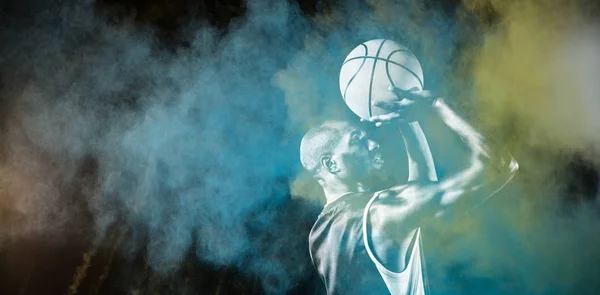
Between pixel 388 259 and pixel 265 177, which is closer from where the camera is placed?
pixel 388 259

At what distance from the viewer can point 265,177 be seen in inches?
120

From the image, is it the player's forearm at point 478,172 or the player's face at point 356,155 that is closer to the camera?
the player's forearm at point 478,172

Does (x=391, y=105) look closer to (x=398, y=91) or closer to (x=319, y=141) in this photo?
(x=398, y=91)

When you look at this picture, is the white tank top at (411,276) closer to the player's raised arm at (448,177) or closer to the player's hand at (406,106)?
the player's raised arm at (448,177)

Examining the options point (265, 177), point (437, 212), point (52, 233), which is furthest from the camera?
A: point (52, 233)

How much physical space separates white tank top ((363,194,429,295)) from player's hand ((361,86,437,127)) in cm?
62

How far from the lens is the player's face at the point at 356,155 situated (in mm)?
2961

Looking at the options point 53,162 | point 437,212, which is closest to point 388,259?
point 437,212

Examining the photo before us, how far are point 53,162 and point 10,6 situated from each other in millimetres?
1065

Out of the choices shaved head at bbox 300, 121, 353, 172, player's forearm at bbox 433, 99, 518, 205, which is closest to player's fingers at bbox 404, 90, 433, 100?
player's forearm at bbox 433, 99, 518, 205

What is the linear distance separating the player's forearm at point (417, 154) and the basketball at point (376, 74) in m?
0.18

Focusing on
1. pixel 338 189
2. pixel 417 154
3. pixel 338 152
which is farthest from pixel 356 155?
pixel 417 154

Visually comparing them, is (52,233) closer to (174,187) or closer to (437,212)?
(174,187)

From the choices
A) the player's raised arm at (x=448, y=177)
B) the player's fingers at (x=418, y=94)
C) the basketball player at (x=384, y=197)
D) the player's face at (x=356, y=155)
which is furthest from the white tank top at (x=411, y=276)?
the player's fingers at (x=418, y=94)
